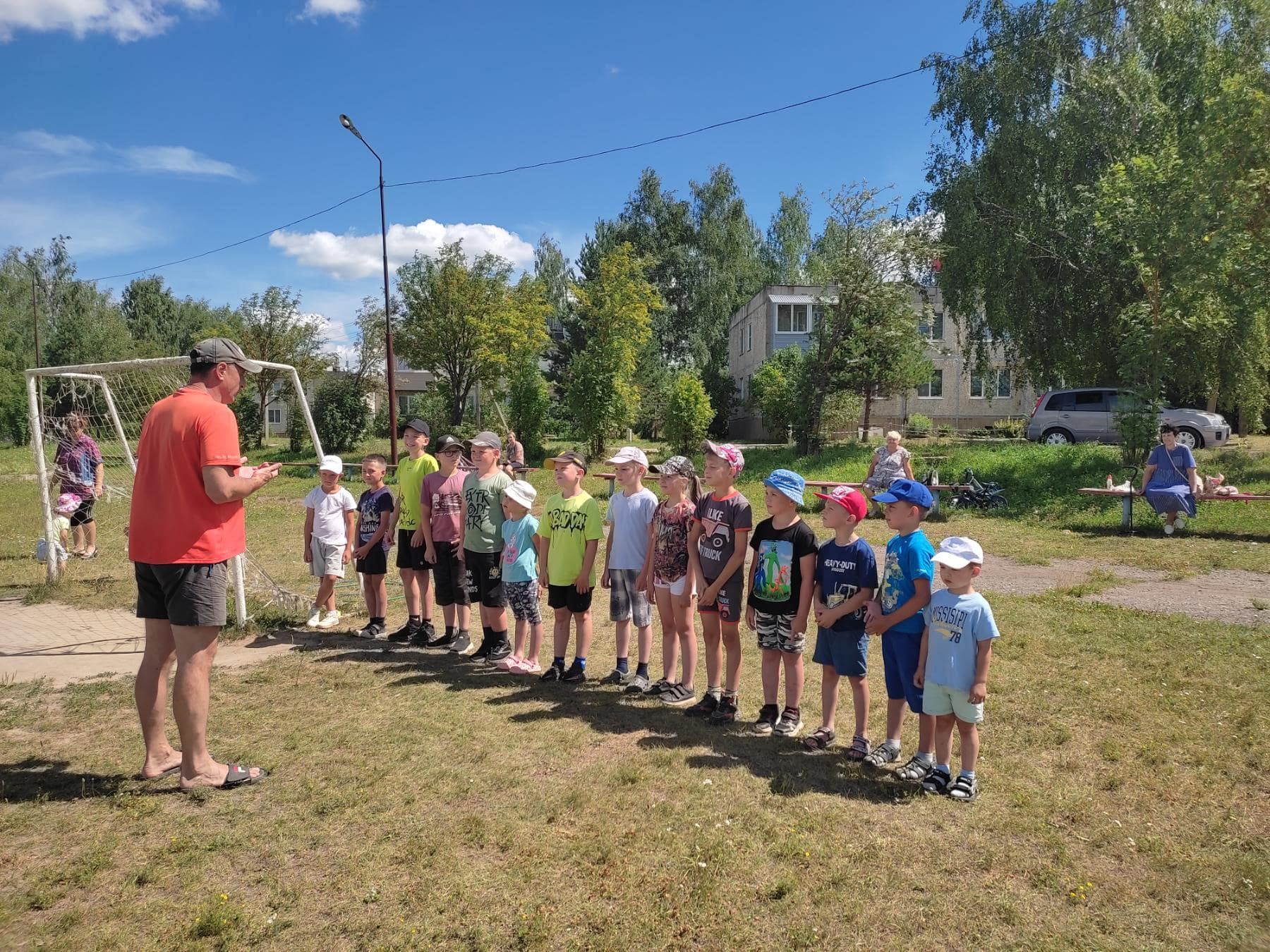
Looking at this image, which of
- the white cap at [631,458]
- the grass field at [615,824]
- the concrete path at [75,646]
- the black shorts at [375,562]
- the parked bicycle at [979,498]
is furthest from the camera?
the parked bicycle at [979,498]

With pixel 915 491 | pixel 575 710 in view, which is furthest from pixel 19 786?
pixel 915 491

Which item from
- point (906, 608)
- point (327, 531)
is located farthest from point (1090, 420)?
point (327, 531)

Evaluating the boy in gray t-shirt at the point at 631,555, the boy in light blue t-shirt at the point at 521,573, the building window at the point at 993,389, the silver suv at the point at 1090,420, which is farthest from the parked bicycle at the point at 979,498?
the building window at the point at 993,389

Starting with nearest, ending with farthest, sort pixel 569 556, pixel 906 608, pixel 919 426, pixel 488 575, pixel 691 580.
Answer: pixel 906 608 → pixel 691 580 → pixel 569 556 → pixel 488 575 → pixel 919 426

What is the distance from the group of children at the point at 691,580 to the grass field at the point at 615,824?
1.04 feet

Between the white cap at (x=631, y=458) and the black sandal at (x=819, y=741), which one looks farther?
the white cap at (x=631, y=458)

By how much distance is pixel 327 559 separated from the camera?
7.22m

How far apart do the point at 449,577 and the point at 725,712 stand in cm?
276

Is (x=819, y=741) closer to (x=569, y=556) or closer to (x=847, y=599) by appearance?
(x=847, y=599)

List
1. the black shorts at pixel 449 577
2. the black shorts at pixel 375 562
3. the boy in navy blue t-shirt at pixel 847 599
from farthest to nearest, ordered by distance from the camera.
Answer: the black shorts at pixel 375 562, the black shorts at pixel 449 577, the boy in navy blue t-shirt at pixel 847 599

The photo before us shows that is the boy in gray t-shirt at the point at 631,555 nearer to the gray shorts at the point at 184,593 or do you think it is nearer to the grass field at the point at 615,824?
the grass field at the point at 615,824

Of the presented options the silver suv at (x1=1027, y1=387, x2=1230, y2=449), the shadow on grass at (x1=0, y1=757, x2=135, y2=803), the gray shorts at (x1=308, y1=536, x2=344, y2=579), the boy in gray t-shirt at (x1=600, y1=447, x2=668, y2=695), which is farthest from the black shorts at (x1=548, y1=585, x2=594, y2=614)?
the silver suv at (x1=1027, y1=387, x2=1230, y2=449)

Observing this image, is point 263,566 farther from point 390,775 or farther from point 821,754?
point 821,754

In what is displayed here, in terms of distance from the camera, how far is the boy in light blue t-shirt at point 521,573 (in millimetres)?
5953
